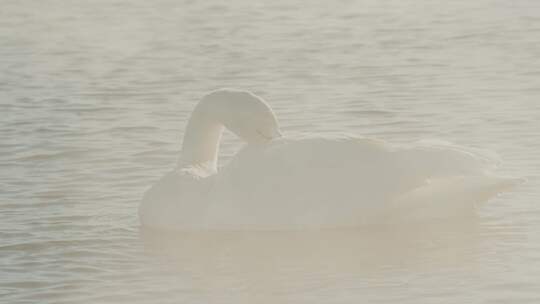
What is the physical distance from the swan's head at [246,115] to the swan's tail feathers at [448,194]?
918 millimetres

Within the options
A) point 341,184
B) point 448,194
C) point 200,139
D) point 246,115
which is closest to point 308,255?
point 341,184

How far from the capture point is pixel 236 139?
1365 cm

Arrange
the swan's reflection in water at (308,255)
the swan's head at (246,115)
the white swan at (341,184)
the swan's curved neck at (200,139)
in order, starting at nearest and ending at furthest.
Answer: the swan's reflection in water at (308,255) < the white swan at (341,184) < the swan's head at (246,115) < the swan's curved neck at (200,139)

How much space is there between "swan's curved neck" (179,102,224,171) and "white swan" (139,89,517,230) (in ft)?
2.54

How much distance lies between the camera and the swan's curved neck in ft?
37.5

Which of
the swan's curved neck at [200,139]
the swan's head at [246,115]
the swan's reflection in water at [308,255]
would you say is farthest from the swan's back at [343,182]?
the swan's curved neck at [200,139]

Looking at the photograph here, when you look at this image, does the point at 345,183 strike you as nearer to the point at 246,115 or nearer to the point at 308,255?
the point at 308,255

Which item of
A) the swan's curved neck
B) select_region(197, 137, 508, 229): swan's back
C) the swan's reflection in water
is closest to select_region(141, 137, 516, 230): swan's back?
select_region(197, 137, 508, 229): swan's back

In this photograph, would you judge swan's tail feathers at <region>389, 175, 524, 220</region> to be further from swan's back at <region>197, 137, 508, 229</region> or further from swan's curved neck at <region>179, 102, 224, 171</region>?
swan's curved neck at <region>179, 102, 224, 171</region>

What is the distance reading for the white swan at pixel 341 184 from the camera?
10.3m

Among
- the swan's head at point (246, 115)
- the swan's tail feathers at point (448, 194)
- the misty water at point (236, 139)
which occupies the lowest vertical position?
the misty water at point (236, 139)

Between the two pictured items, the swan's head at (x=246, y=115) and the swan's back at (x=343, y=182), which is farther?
the swan's head at (x=246, y=115)

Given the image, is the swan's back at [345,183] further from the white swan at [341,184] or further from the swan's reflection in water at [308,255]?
the swan's reflection in water at [308,255]

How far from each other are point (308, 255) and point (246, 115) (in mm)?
1251
